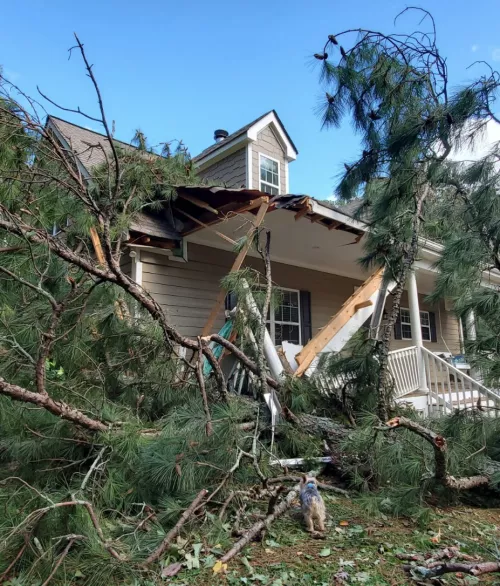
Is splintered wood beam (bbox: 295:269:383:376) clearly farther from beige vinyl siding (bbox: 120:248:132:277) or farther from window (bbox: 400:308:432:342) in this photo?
window (bbox: 400:308:432:342)

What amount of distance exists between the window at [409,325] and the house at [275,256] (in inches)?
83.1

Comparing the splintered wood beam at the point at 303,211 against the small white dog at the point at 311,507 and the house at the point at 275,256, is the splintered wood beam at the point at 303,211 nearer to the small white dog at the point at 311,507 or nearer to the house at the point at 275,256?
the house at the point at 275,256

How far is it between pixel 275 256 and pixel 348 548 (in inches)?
268

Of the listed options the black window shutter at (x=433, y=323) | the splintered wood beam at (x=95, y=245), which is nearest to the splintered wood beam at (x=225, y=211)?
the splintered wood beam at (x=95, y=245)

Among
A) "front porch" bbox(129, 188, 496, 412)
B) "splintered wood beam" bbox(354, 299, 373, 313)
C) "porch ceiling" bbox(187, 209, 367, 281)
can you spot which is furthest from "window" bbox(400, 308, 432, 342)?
"splintered wood beam" bbox(354, 299, 373, 313)

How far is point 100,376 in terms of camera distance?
382cm

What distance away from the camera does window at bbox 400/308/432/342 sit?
43.6 feet

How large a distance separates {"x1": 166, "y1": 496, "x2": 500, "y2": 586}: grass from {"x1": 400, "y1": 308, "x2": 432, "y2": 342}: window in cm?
990

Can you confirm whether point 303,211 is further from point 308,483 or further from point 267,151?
point 267,151

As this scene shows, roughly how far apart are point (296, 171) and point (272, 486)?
371 inches

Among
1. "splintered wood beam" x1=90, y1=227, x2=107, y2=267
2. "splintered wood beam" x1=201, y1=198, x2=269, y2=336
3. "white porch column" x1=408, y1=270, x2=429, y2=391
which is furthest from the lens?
"white porch column" x1=408, y1=270, x2=429, y2=391

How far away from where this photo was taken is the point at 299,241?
8258 millimetres

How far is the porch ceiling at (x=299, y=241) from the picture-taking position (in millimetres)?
6986

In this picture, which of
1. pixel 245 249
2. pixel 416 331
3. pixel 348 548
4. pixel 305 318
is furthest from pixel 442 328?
pixel 348 548
